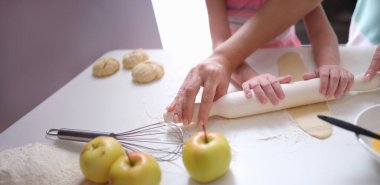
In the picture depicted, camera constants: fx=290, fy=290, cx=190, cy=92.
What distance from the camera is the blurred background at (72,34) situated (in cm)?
108

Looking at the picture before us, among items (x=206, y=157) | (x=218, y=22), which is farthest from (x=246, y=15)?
(x=206, y=157)

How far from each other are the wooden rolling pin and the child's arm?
0.7 inches

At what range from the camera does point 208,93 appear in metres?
0.66

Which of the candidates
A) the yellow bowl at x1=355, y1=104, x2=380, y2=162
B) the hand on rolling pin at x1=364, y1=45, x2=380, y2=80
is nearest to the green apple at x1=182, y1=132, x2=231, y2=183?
the yellow bowl at x1=355, y1=104, x2=380, y2=162

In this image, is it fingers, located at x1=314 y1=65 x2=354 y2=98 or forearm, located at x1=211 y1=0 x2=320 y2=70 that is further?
forearm, located at x1=211 y1=0 x2=320 y2=70

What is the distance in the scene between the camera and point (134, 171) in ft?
1.58

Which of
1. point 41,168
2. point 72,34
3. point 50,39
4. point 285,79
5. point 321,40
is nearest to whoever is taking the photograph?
point 41,168

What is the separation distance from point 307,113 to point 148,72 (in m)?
0.47

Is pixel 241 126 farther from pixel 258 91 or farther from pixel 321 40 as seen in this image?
pixel 321 40

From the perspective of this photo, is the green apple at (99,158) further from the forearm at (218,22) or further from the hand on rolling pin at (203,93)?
the forearm at (218,22)

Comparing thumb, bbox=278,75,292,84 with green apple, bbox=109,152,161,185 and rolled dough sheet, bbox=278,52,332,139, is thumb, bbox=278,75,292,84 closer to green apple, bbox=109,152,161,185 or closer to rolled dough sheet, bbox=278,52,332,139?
rolled dough sheet, bbox=278,52,332,139

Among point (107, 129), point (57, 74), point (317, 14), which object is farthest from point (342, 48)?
point (57, 74)

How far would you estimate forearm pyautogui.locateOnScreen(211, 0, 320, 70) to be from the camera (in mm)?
770

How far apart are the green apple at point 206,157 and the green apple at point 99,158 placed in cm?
14
